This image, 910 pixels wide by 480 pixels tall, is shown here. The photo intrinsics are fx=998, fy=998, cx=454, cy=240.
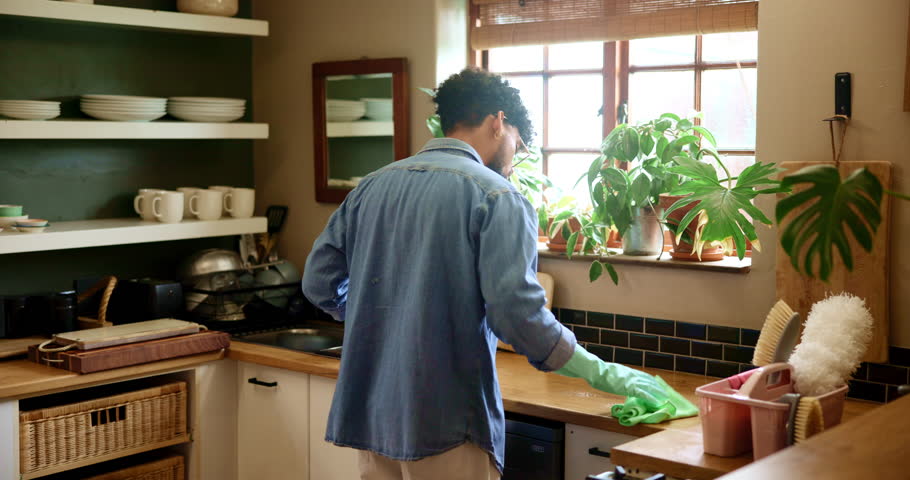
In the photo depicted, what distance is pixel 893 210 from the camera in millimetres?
2578

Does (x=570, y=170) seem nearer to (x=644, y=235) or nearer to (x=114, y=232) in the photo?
(x=644, y=235)

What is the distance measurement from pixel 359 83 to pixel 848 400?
205 cm

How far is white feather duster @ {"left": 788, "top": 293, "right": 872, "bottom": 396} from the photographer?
2.14 metres

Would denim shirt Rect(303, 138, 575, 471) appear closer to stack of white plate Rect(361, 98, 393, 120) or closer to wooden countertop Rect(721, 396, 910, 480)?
wooden countertop Rect(721, 396, 910, 480)

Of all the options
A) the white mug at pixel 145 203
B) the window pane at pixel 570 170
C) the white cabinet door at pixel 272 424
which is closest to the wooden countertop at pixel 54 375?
the white cabinet door at pixel 272 424

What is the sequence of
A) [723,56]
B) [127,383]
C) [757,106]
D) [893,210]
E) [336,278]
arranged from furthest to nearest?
[127,383]
[723,56]
[757,106]
[893,210]
[336,278]

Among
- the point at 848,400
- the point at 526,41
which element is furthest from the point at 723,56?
the point at 848,400

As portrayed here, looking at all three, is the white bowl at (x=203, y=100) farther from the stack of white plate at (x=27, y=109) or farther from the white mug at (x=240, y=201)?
the stack of white plate at (x=27, y=109)

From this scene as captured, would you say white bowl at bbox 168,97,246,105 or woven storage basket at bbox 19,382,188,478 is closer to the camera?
woven storage basket at bbox 19,382,188,478

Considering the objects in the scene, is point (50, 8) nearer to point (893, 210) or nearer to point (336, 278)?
point (336, 278)

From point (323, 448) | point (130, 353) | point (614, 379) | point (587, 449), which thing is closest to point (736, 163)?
point (614, 379)

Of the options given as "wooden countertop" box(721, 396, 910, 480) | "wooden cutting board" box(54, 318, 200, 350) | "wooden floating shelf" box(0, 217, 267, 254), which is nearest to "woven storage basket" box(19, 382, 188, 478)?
"wooden cutting board" box(54, 318, 200, 350)

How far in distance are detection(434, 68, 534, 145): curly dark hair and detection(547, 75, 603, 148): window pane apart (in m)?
1.13

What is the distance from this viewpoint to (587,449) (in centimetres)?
259
